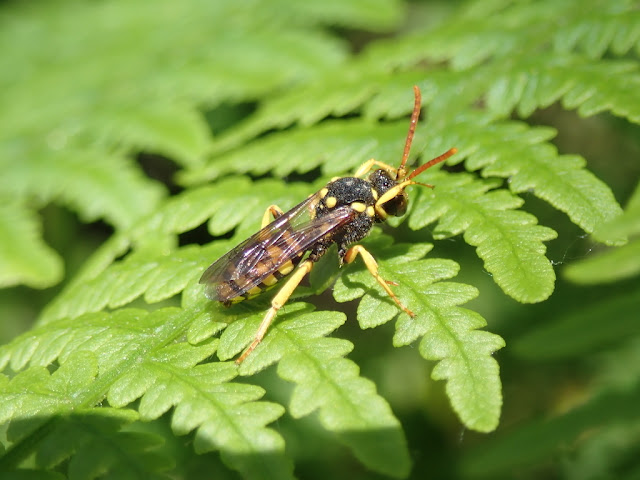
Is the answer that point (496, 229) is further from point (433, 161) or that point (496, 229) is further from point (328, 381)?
point (328, 381)

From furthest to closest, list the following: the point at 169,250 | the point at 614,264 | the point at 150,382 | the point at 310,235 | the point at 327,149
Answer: the point at 327,149 < the point at 169,250 < the point at 310,235 < the point at 150,382 < the point at 614,264

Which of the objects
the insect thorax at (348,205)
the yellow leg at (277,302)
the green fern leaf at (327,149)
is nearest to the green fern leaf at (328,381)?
the yellow leg at (277,302)

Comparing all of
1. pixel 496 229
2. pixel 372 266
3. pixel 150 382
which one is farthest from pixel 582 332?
pixel 150 382

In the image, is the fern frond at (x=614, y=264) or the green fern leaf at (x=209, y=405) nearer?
the fern frond at (x=614, y=264)

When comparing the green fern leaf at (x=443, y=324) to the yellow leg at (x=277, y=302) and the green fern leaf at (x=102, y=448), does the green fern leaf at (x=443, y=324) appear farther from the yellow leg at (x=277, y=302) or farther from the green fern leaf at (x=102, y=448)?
the green fern leaf at (x=102, y=448)

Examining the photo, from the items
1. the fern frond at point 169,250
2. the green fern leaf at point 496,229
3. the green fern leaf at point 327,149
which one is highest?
the green fern leaf at point 327,149

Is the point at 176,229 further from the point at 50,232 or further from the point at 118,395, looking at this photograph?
the point at 50,232
